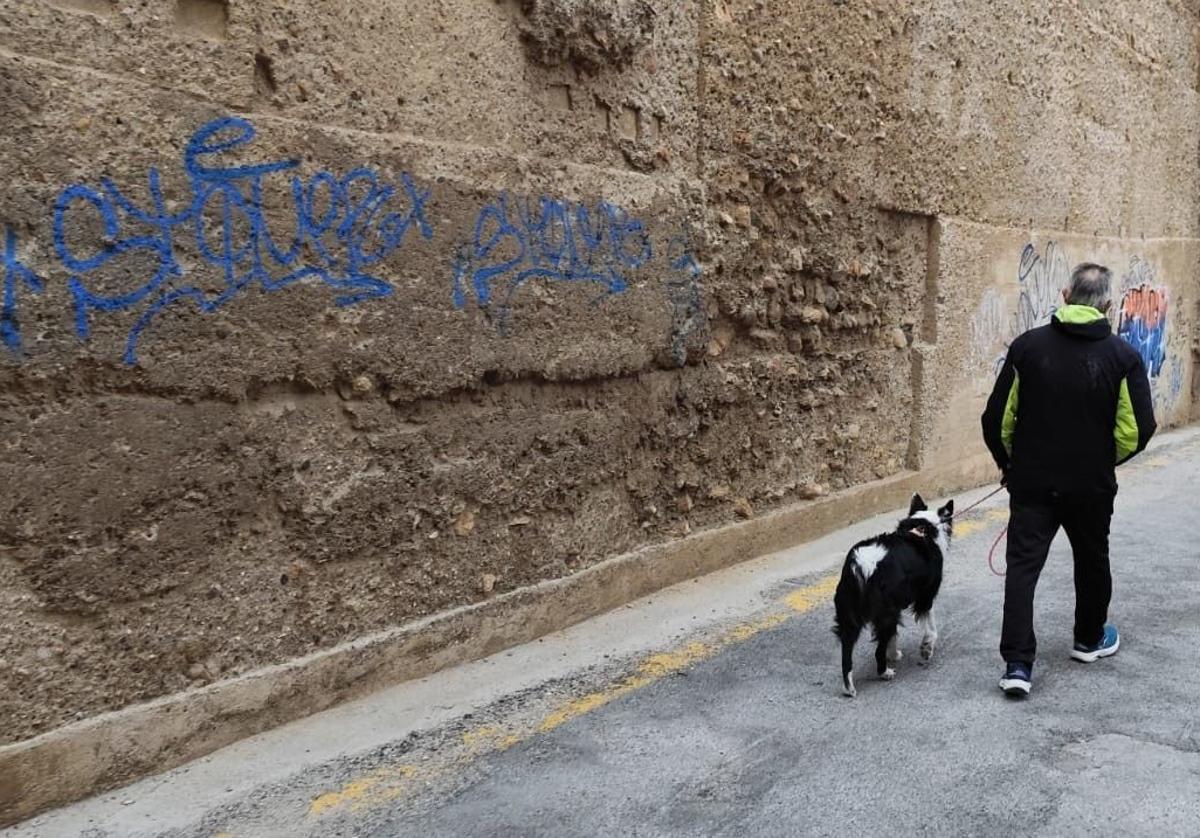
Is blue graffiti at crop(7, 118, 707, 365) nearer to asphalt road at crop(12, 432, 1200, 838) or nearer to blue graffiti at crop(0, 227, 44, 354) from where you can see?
blue graffiti at crop(0, 227, 44, 354)

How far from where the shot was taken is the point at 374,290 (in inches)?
155

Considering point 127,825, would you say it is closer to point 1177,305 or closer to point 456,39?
point 456,39

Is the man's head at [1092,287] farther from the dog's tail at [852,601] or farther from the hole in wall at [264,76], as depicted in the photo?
the hole in wall at [264,76]

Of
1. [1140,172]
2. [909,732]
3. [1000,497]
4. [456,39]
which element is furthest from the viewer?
[1140,172]

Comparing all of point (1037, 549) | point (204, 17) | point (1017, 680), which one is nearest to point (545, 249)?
point (204, 17)

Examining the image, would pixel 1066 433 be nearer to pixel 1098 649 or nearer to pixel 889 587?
pixel 889 587

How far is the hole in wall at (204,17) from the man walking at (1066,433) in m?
3.32

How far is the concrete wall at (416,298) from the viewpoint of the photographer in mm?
3107

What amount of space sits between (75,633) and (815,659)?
299 cm

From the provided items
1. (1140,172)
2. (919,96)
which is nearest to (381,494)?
(919,96)

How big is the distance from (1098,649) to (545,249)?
3.06 meters

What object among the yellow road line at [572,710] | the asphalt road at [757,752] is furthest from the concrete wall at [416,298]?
the yellow road line at [572,710]

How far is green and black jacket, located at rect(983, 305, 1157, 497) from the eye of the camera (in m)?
4.03

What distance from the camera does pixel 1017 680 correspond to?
4.01m
